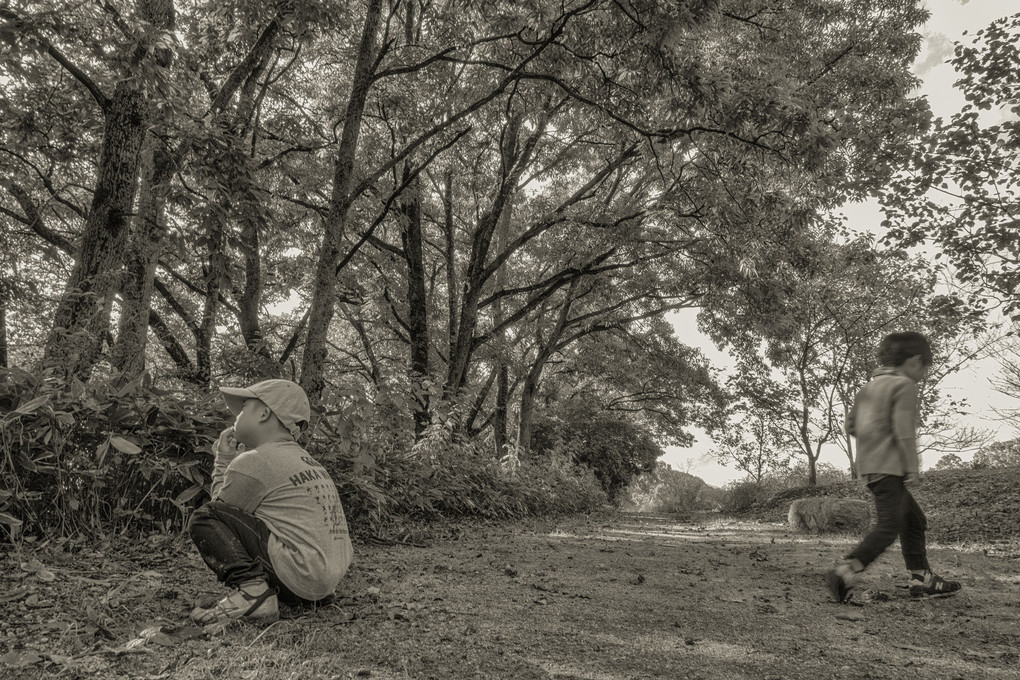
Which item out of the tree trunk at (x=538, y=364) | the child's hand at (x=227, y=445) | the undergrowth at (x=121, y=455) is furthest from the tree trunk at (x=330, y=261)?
the tree trunk at (x=538, y=364)

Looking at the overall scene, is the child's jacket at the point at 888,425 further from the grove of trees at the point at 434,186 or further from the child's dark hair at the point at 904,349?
the grove of trees at the point at 434,186

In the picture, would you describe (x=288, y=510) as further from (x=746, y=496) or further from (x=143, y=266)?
(x=746, y=496)

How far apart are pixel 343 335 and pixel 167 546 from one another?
18.1m

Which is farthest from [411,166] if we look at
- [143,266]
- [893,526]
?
[893,526]

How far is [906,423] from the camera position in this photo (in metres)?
4.21

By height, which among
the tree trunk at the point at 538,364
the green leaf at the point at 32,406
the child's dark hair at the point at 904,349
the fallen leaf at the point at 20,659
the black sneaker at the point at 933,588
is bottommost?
the fallen leaf at the point at 20,659

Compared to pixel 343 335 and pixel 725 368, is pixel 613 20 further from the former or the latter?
pixel 725 368

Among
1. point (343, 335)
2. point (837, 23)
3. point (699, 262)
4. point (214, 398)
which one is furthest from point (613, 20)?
point (343, 335)

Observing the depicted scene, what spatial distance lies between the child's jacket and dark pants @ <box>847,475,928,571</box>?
11cm

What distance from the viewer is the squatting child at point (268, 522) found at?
3.12 m

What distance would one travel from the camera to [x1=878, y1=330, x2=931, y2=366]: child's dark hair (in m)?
4.43

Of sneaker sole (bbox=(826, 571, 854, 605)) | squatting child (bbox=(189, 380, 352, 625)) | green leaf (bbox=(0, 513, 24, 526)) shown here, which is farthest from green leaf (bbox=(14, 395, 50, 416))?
sneaker sole (bbox=(826, 571, 854, 605))

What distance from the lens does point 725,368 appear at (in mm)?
24781

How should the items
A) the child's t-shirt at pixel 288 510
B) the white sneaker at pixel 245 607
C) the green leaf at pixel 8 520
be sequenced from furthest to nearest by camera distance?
the green leaf at pixel 8 520
the child's t-shirt at pixel 288 510
the white sneaker at pixel 245 607
